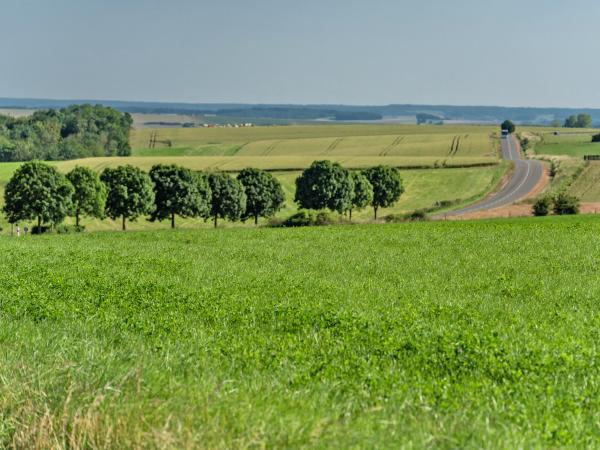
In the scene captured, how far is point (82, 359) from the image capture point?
1384 centimetres

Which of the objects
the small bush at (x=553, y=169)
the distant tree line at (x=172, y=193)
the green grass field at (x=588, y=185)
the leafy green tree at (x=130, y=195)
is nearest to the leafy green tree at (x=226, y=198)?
the distant tree line at (x=172, y=193)

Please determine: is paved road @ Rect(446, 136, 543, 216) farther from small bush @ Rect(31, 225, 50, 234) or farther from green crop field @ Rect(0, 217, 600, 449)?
green crop field @ Rect(0, 217, 600, 449)

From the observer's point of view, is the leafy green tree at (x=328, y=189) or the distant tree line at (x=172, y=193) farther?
the leafy green tree at (x=328, y=189)

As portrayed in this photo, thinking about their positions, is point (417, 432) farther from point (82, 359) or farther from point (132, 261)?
point (132, 261)

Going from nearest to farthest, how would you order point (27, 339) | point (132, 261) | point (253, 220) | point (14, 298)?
1. point (27, 339)
2. point (14, 298)
3. point (132, 261)
4. point (253, 220)

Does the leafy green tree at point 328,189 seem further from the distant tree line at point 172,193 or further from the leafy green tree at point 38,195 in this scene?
the leafy green tree at point 38,195

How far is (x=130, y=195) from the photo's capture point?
88312 millimetres

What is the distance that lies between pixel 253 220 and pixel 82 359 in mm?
93629

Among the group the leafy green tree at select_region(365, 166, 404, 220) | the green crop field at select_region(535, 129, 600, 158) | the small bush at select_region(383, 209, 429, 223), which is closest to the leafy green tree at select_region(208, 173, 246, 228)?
the leafy green tree at select_region(365, 166, 404, 220)

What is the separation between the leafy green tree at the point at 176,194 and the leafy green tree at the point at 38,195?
11322 mm

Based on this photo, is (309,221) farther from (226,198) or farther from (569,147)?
(569,147)

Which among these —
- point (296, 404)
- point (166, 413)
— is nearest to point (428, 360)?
point (296, 404)

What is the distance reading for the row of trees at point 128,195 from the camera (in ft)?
277

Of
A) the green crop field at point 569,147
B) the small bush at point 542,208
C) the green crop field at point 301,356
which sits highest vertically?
the green crop field at point 569,147
